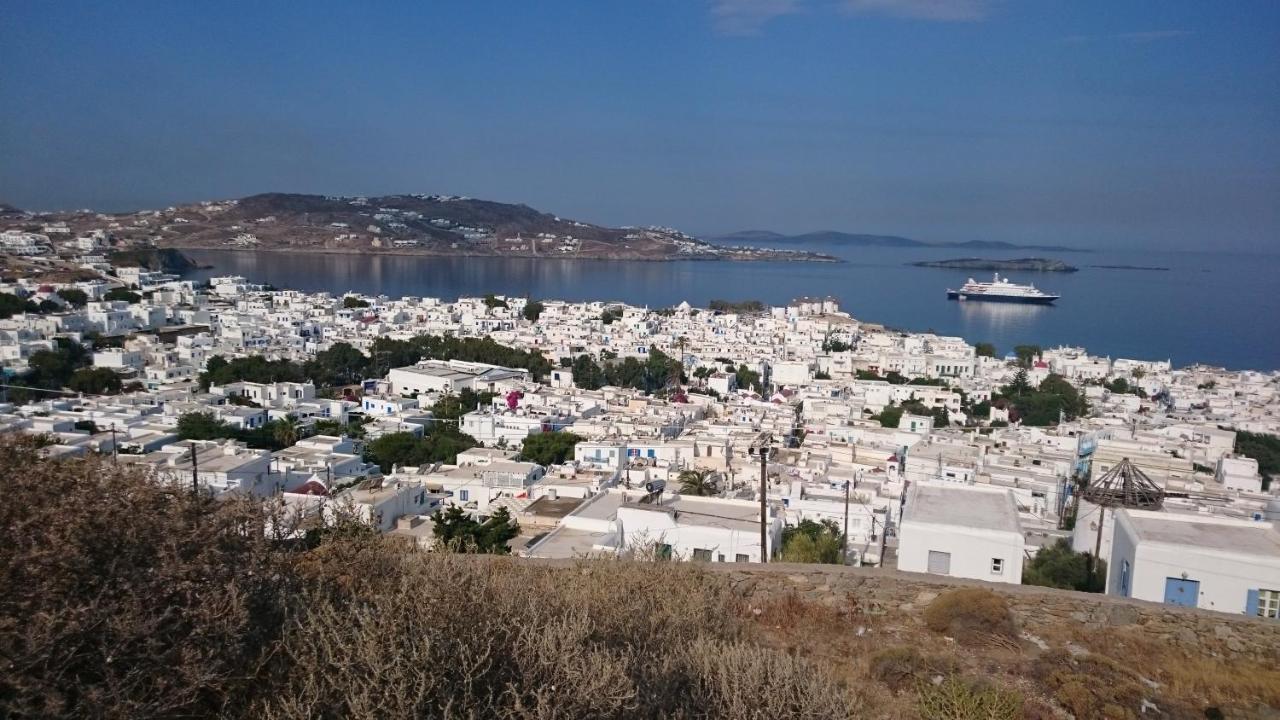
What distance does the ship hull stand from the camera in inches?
2275

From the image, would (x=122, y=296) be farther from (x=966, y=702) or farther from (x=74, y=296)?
(x=966, y=702)

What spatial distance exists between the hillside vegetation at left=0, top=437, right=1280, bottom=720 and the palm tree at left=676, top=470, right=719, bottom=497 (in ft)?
25.0

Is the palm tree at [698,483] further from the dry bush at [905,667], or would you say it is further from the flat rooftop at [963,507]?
the dry bush at [905,667]

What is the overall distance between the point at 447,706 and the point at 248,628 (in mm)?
503

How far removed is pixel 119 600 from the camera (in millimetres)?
1479

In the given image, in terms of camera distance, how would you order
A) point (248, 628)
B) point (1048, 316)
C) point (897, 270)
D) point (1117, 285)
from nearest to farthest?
point (248, 628), point (1048, 316), point (1117, 285), point (897, 270)

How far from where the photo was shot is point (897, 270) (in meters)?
97.8

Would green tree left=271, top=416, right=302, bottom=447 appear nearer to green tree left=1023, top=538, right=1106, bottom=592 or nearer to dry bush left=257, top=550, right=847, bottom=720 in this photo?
green tree left=1023, top=538, right=1106, bottom=592

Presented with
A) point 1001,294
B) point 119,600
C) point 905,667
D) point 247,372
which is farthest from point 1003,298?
point 119,600

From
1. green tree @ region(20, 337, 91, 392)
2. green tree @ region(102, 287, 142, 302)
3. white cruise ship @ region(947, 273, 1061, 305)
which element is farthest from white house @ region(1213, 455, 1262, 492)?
white cruise ship @ region(947, 273, 1061, 305)

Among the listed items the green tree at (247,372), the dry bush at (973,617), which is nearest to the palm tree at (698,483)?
the dry bush at (973,617)

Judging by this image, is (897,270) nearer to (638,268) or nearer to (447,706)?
(638,268)

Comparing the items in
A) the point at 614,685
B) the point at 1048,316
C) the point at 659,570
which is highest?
the point at 614,685

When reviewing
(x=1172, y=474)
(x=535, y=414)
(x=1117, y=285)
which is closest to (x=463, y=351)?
(x=535, y=414)
